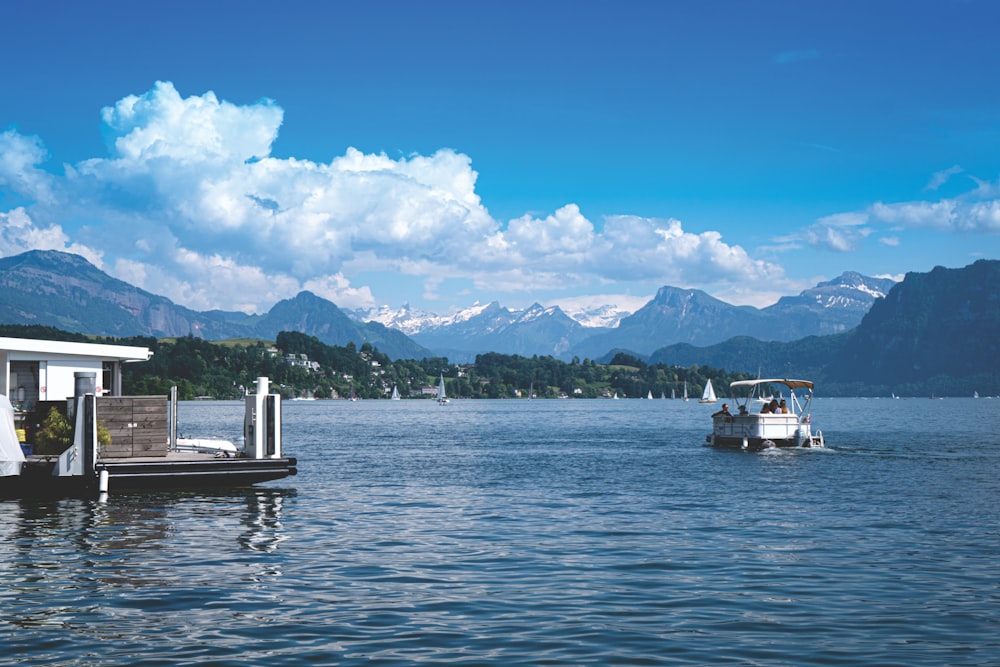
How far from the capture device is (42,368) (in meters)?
46.6

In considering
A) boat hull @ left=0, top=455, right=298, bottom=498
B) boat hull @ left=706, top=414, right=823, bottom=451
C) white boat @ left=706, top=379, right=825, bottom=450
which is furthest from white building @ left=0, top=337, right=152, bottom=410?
boat hull @ left=706, top=414, right=823, bottom=451

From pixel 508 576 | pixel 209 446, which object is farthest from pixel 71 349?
pixel 508 576

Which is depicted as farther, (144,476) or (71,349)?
(71,349)

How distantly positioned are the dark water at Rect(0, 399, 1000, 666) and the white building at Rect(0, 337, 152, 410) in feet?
20.2

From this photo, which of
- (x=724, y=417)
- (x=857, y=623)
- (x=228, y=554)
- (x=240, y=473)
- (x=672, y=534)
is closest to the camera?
(x=857, y=623)

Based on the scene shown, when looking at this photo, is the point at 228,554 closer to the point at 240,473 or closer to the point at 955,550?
the point at 240,473

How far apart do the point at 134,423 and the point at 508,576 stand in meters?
25.1

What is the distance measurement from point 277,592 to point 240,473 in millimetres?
23873

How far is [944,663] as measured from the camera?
1731cm

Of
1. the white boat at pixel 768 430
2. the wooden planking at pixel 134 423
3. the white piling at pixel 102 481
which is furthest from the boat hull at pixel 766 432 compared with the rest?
the white piling at pixel 102 481

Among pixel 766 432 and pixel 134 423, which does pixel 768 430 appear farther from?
pixel 134 423

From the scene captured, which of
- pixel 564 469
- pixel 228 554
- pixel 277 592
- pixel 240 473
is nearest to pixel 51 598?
pixel 277 592

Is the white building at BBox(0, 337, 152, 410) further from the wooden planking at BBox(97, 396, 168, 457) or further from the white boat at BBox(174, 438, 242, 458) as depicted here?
the white boat at BBox(174, 438, 242, 458)

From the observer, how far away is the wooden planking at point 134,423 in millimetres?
43719
